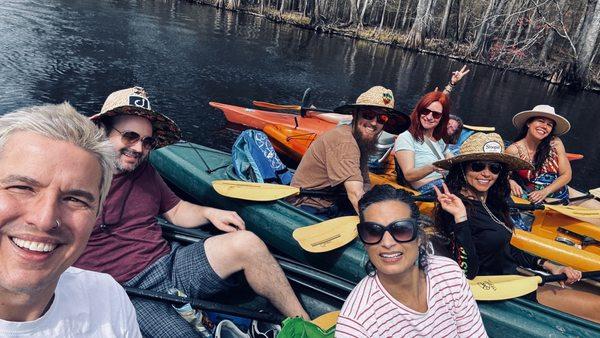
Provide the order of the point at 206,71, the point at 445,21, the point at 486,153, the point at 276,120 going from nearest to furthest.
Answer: the point at 486,153, the point at 276,120, the point at 206,71, the point at 445,21

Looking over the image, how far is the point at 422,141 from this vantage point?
178 inches

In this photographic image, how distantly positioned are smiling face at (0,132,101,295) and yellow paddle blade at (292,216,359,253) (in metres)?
2.54

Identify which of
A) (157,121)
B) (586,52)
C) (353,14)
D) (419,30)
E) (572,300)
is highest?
(353,14)

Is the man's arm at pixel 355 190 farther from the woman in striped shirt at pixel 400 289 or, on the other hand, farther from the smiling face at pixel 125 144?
the smiling face at pixel 125 144

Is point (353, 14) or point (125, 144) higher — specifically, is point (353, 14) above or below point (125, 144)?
above

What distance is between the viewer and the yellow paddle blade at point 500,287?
9.70 ft

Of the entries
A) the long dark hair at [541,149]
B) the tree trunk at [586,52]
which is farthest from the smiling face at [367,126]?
the tree trunk at [586,52]

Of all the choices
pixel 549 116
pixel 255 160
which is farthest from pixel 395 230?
pixel 549 116

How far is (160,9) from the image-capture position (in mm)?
24922

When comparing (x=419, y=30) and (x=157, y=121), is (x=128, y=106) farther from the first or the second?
(x=419, y=30)

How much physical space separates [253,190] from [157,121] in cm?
153

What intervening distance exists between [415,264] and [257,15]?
33.0 meters

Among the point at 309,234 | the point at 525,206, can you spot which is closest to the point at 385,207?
the point at 309,234

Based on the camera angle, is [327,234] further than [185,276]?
Yes
